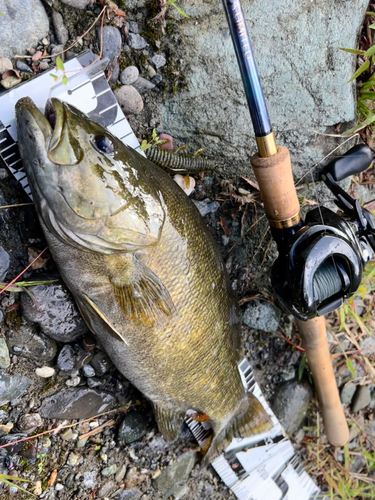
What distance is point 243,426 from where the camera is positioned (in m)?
2.71

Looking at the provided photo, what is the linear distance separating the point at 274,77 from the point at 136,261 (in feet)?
4.59

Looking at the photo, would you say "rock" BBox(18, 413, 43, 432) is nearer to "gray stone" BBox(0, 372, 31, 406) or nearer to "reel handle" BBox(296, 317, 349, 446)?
"gray stone" BBox(0, 372, 31, 406)

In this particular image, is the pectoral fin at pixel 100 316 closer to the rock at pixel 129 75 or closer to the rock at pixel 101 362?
the rock at pixel 101 362

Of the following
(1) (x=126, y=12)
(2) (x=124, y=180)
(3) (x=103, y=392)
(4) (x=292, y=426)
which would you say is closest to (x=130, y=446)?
(3) (x=103, y=392)

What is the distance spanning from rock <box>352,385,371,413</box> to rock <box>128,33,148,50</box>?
301 centimetres

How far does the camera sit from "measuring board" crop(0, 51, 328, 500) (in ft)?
6.99

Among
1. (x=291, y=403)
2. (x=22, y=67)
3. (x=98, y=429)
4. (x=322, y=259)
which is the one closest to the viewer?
(x=322, y=259)

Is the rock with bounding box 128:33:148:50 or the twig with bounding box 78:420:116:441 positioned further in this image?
the twig with bounding box 78:420:116:441


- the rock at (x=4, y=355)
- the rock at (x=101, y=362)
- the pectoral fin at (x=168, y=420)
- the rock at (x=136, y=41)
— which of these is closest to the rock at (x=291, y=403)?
the pectoral fin at (x=168, y=420)

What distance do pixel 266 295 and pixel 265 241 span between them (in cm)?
37

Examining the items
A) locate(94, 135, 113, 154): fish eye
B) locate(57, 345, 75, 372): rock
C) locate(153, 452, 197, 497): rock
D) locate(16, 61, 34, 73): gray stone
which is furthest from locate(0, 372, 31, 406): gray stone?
locate(16, 61, 34, 73): gray stone

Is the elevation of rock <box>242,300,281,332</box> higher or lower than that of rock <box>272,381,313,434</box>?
higher

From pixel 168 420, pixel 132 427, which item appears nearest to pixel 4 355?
pixel 132 427

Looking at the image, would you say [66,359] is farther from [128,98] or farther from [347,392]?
[347,392]
